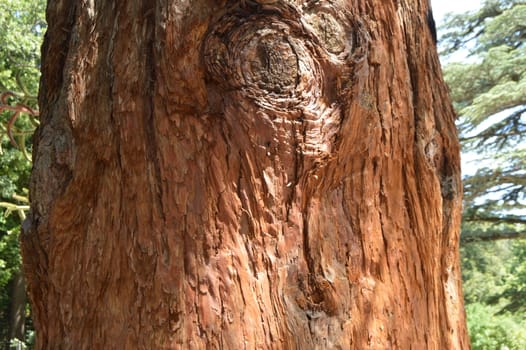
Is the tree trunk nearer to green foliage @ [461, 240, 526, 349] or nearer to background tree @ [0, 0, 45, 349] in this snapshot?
background tree @ [0, 0, 45, 349]

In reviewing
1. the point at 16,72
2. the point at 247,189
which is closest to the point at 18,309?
the point at 16,72

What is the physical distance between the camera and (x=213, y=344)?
183 centimetres

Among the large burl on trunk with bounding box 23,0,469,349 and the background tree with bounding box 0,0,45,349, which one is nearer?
the large burl on trunk with bounding box 23,0,469,349

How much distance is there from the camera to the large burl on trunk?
74.5 inches

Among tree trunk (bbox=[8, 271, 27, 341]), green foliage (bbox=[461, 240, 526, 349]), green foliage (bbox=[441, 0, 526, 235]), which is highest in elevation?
green foliage (bbox=[441, 0, 526, 235])

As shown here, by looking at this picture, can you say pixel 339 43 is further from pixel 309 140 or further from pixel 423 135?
pixel 423 135

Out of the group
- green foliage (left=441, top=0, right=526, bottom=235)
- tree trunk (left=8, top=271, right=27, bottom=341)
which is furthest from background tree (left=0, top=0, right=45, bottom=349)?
green foliage (left=441, top=0, right=526, bottom=235)

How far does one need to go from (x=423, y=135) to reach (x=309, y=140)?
488 millimetres

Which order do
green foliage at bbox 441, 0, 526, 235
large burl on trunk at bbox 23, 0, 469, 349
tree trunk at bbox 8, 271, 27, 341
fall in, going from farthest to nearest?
1. tree trunk at bbox 8, 271, 27, 341
2. green foliage at bbox 441, 0, 526, 235
3. large burl on trunk at bbox 23, 0, 469, 349

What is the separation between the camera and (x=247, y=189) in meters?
1.93

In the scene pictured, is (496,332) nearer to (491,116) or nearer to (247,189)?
(491,116)

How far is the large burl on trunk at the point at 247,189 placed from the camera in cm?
189

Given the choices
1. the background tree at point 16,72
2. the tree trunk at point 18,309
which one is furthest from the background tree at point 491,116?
the tree trunk at point 18,309

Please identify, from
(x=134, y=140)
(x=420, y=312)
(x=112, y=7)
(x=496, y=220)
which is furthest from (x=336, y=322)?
(x=496, y=220)
